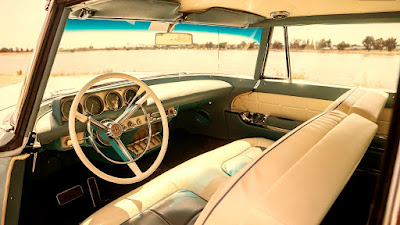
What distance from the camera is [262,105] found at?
359 centimetres

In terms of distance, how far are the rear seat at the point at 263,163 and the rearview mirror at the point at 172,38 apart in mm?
1243

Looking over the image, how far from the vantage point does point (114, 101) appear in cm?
254

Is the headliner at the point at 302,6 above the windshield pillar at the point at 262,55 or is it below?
above

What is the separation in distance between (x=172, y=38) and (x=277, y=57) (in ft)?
4.63

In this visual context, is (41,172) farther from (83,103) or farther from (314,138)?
(314,138)

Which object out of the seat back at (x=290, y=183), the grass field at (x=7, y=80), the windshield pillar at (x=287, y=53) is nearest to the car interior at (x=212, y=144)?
the seat back at (x=290, y=183)

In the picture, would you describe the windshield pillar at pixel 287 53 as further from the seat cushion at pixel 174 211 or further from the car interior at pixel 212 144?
the seat cushion at pixel 174 211

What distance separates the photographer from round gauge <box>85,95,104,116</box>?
2334 millimetres

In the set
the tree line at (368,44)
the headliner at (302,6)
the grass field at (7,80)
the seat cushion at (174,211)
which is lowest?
the seat cushion at (174,211)

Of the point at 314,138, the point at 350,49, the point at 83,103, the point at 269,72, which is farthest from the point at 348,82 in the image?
the point at 83,103

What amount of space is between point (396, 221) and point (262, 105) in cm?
307

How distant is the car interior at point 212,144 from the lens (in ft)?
2.88

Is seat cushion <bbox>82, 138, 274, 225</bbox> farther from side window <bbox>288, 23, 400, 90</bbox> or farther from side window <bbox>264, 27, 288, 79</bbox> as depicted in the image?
side window <bbox>288, 23, 400, 90</bbox>

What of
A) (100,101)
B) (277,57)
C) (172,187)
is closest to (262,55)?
(277,57)
